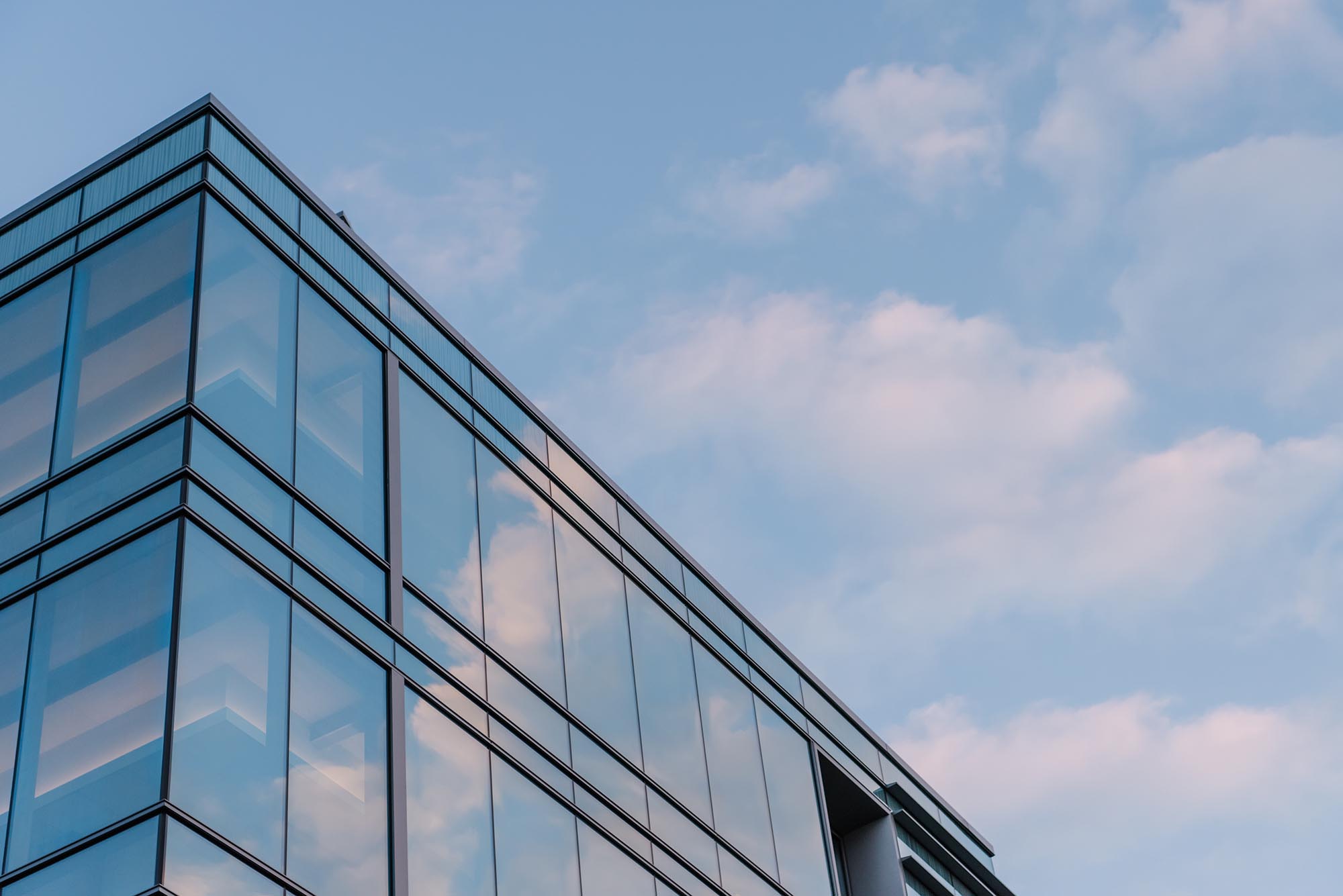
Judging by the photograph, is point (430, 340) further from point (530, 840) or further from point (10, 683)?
point (10, 683)

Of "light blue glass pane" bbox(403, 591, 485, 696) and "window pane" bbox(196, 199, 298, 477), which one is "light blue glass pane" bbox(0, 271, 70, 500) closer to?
"window pane" bbox(196, 199, 298, 477)

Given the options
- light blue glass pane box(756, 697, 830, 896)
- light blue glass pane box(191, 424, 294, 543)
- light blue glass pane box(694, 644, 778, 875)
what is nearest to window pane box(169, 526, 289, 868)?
light blue glass pane box(191, 424, 294, 543)

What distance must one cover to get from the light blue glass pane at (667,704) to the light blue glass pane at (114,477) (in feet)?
31.0

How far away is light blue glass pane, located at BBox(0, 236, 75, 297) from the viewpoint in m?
21.2

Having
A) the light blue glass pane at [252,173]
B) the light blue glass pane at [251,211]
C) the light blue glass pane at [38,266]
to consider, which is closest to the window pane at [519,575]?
the light blue glass pane at [251,211]

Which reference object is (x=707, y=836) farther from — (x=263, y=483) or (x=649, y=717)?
(x=263, y=483)

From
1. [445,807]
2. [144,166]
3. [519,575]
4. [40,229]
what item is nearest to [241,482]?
[445,807]

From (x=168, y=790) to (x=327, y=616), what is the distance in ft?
12.5

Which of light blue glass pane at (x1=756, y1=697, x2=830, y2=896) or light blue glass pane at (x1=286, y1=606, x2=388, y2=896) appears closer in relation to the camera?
light blue glass pane at (x1=286, y1=606, x2=388, y2=896)

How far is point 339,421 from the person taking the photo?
21.0m

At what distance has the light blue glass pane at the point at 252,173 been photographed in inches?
824

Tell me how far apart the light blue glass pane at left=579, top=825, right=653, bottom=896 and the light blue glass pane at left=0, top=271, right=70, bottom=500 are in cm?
849

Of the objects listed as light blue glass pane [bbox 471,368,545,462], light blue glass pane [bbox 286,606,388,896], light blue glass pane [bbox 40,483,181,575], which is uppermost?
light blue glass pane [bbox 471,368,545,462]

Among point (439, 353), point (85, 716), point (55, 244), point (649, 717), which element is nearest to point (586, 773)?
point (649, 717)
